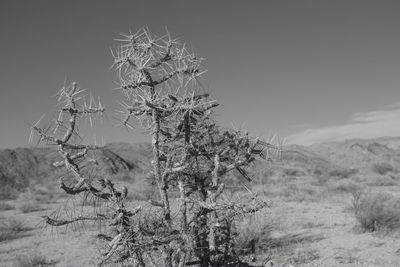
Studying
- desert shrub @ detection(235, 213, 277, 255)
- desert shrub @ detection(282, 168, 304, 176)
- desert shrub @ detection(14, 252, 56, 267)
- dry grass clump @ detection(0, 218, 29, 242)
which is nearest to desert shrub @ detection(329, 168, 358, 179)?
desert shrub @ detection(282, 168, 304, 176)

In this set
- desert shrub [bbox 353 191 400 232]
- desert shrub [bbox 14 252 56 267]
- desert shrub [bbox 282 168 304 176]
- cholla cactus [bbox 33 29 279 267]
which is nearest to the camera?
cholla cactus [bbox 33 29 279 267]

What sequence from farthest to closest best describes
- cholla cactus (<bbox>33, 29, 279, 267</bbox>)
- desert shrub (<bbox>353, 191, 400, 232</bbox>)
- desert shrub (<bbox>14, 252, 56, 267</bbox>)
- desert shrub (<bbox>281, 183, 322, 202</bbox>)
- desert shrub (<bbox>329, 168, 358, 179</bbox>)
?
desert shrub (<bbox>329, 168, 358, 179</bbox>)
desert shrub (<bbox>281, 183, 322, 202</bbox>)
desert shrub (<bbox>353, 191, 400, 232</bbox>)
desert shrub (<bbox>14, 252, 56, 267</bbox>)
cholla cactus (<bbox>33, 29, 279, 267</bbox>)

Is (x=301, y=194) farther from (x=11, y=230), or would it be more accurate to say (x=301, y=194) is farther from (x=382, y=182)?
(x=11, y=230)

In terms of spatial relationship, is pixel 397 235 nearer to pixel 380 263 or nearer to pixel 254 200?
pixel 380 263

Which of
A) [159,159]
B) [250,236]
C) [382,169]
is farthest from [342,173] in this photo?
[159,159]

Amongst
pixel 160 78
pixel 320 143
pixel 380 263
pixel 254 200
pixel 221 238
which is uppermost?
pixel 320 143

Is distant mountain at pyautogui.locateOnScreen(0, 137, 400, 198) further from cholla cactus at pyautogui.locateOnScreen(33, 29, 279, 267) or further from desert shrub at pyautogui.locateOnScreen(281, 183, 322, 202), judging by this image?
cholla cactus at pyautogui.locateOnScreen(33, 29, 279, 267)

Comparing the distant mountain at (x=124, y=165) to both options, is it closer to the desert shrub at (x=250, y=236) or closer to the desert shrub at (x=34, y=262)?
the desert shrub at (x=34, y=262)

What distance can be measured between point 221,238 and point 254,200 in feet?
5.84

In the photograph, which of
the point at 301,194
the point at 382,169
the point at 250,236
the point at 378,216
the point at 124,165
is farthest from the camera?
the point at 124,165

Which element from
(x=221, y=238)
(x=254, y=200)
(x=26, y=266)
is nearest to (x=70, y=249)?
(x=26, y=266)

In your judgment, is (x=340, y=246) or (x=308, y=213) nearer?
(x=340, y=246)

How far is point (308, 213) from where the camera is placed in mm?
12508

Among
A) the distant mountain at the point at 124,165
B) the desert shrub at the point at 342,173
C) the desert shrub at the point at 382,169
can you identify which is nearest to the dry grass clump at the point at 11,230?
the distant mountain at the point at 124,165
